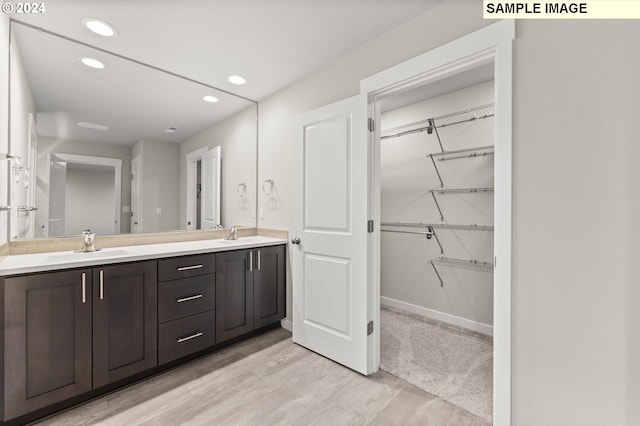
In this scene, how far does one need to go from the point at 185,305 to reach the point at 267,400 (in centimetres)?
91

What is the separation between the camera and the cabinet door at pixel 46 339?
4.73 ft

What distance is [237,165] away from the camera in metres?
3.12

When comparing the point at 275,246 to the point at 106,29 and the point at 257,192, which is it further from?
the point at 106,29

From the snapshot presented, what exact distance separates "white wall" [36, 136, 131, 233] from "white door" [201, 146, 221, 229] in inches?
26.5

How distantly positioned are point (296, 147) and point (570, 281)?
2057 millimetres

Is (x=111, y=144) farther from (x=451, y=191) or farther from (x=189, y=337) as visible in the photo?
(x=451, y=191)

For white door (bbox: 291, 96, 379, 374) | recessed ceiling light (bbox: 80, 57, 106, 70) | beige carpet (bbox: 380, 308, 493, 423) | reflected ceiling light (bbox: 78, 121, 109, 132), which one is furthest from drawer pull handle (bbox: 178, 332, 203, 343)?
recessed ceiling light (bbox: 80, 57, 106, 70)

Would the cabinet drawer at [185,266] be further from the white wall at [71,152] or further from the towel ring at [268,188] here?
the towel ring at [268,188]

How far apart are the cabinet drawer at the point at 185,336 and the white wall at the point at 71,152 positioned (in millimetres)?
941

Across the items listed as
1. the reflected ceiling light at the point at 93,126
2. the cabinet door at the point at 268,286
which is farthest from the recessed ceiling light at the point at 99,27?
the cabinet door at the point at 268,286

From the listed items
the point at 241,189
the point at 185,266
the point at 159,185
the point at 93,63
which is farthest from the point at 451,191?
the point at 93,63

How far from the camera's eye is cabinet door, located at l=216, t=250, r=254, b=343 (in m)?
Result: 2.33

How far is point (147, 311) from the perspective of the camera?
6.28 feet

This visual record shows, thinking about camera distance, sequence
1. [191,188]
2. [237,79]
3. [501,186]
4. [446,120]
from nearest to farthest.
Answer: [501,186] → [237,79] → [191,188] → [446,120]
